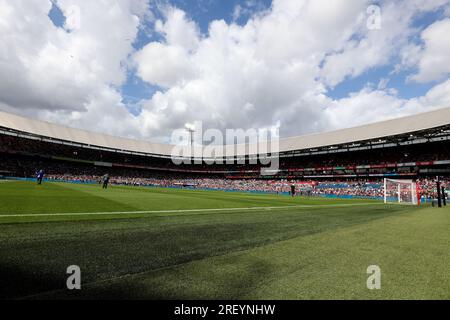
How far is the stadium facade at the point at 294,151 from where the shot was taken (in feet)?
146

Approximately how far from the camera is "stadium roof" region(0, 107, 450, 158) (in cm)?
4359

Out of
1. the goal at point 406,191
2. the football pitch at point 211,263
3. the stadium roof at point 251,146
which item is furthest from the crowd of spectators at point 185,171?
the football pitch at point 211,263

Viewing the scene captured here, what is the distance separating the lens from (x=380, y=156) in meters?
53.7

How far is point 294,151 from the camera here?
63.8 metres

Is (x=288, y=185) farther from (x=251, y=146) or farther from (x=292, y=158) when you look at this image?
(x=251, y=146)

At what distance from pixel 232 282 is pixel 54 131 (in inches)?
2919

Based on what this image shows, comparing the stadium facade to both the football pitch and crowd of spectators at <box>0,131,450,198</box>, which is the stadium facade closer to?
crowd of spectators at <box>0,131,450,198</box>
